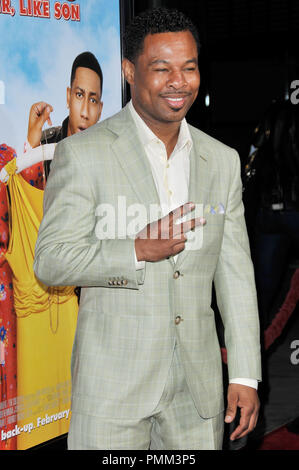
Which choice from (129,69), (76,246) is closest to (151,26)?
(129,69)

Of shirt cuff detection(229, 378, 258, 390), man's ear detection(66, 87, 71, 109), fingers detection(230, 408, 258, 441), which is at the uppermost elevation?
man's ear detection(66, 87, 71, 109)

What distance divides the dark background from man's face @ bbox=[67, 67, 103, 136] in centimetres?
32

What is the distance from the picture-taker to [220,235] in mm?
1971

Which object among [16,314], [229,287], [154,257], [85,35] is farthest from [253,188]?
[154,257]

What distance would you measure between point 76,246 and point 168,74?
48cm

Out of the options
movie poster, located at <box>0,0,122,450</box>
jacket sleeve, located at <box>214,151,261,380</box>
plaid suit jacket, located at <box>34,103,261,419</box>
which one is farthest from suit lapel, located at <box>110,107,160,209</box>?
movie poster, located at <box>0,0,122,450</box>

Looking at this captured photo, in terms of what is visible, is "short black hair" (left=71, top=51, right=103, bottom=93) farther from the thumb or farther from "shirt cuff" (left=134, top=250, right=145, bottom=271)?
the thumb

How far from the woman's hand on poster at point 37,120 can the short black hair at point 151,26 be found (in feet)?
2.89

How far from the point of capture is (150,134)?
1.94 m

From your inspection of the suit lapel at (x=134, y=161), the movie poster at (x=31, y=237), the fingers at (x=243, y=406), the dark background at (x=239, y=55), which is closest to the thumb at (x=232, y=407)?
the fingers at (x=243, y=406)

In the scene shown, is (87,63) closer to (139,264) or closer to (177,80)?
(177,80)

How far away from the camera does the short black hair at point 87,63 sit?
2902 millimetres

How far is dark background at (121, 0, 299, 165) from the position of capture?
5.13 metres

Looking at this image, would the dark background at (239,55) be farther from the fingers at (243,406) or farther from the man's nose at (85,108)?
the fingers at (243,406)
